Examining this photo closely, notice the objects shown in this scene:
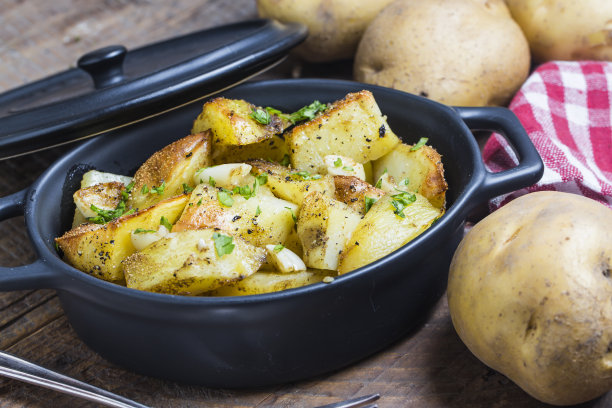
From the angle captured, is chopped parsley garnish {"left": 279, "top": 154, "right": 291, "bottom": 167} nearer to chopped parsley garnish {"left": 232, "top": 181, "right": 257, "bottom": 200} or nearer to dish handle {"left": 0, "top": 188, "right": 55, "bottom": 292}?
chopped parsley garnish {"left": 232, "top": 181, "right": 257, "bottom": 200}

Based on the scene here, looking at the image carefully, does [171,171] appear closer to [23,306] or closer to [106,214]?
[106,214]

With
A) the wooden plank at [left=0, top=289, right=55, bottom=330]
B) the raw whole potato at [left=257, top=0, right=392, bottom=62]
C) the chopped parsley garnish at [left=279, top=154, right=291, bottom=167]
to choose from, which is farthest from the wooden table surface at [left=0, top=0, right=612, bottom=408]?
the raw whole potato at [left=257, top=0, right=392, bottom=62]

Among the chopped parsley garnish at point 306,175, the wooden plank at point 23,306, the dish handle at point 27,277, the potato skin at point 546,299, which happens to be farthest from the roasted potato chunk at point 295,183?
the wooden plank at point 23,306

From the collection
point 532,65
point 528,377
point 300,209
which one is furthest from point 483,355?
point 532,65

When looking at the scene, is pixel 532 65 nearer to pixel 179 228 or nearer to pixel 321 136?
pixel 321 136

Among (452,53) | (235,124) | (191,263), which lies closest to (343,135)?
(235,124)

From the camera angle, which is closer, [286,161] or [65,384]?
[65,384]
